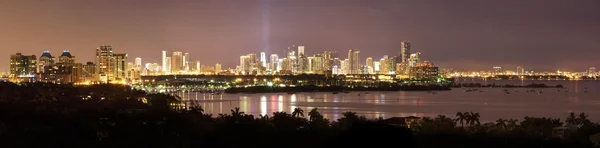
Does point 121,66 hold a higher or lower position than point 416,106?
higher

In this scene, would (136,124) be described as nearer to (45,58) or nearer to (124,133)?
(124,133)

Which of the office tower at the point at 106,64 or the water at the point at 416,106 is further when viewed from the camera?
the office tower at the point at 106,64

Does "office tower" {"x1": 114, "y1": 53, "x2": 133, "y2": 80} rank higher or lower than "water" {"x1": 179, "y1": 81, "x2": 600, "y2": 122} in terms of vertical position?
higher

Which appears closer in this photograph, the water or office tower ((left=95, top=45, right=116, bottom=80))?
the water

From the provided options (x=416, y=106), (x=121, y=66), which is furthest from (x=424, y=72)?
(x=416, y=106)

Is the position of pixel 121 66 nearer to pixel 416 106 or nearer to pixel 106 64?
pixel 106 64
